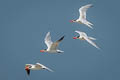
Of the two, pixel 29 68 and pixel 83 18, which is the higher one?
pixel 83 18

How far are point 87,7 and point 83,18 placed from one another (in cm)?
73

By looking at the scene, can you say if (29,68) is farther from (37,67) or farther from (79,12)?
(79,12)

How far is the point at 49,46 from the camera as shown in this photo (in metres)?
32.9

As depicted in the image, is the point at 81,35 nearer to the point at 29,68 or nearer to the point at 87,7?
the point at 87,7

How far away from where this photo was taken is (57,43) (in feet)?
101

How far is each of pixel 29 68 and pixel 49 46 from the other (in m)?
2.38

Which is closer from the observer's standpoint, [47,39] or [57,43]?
[57,43]

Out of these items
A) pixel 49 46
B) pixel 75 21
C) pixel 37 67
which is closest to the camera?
pixel 37 67

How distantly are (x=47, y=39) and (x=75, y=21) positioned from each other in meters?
2.56

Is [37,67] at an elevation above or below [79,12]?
below

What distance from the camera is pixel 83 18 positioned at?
3453 centimetres

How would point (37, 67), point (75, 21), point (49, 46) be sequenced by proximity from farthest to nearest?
1. point (75, 21)
2. point (49, 46)
3. point (37, 67)

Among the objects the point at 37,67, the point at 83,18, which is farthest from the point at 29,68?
the point at 83,18

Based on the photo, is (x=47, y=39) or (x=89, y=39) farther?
(x=47, y=39)
